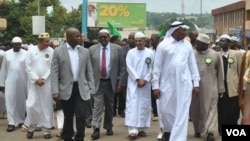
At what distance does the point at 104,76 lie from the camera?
36.0 feet

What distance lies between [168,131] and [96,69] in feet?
7.39

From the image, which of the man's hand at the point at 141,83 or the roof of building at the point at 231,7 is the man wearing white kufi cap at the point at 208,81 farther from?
the roof of building at the point at 231,7

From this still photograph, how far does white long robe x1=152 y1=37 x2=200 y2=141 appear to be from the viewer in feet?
29.5

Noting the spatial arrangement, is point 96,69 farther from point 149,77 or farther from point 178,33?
point 178,33

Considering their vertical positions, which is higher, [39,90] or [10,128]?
[39,90]

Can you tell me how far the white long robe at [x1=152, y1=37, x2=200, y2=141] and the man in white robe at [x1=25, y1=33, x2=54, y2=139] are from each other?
103 inches

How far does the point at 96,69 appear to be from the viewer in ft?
35.7

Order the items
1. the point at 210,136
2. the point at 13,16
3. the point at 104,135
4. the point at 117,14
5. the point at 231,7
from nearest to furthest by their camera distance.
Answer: the point at 210,136 → the point at 104,135 → the point at 117,14 → the point at 13,16 → the point at 231,7

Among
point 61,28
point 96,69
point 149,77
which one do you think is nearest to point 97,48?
point 96,69

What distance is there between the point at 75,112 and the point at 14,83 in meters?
3.48

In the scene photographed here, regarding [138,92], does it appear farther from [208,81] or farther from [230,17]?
[230,17]

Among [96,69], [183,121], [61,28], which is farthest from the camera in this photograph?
[61,28]

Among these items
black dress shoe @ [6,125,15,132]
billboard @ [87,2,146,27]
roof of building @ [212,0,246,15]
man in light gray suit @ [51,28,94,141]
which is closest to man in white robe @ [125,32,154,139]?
man in light gray suit @ [51,28,94,141]

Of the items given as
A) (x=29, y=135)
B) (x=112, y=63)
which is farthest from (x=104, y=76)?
(x=29, y=135)
